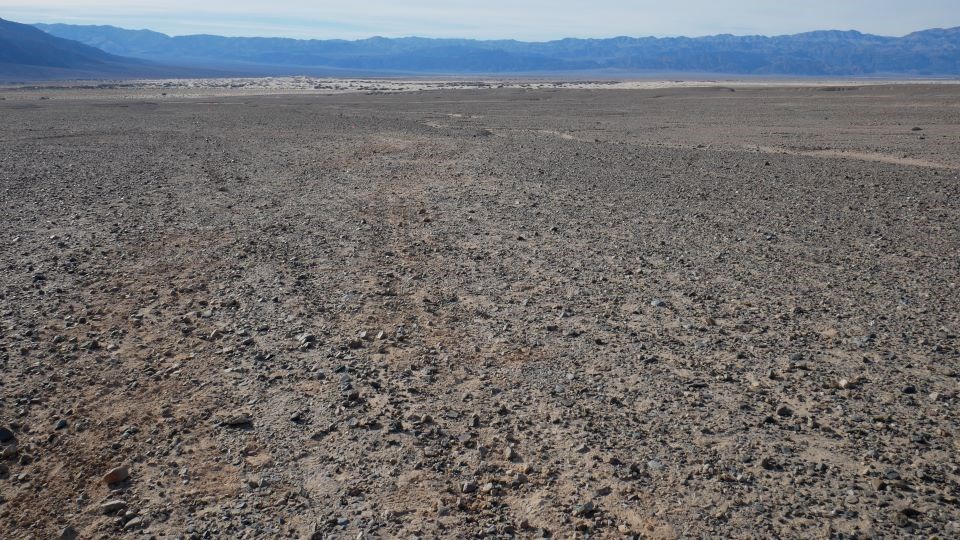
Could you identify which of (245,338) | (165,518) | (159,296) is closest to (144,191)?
(159,296)

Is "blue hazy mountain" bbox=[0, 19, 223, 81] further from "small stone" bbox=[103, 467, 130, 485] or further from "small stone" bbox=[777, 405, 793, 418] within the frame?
"small stone" bbox=[777, 405, 793, 418]

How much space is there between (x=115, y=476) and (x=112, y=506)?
278mm

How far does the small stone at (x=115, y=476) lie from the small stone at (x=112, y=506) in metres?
0.23

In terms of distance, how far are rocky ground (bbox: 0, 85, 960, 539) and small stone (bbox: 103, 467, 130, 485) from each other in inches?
0.6

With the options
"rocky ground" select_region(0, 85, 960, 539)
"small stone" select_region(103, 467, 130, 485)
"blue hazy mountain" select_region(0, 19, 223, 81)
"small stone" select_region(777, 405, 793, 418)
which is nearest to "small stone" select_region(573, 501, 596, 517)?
"rocky ground" select_region(0, 85, 960, 539)

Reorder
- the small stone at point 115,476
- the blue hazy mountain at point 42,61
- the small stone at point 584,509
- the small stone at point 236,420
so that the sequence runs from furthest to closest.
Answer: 1. the blue hazy mountain at point 42,61
2. the small stone at point 236,420
3. the small stone at point 115,476
4. the small stone at point 584,509

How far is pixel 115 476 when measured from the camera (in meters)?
4.50

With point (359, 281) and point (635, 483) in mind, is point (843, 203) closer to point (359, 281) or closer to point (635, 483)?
point (359, 281)

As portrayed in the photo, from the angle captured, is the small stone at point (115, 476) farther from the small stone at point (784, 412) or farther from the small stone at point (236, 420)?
the small stone at point (784, 412)

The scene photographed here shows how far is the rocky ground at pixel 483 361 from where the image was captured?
4281mm

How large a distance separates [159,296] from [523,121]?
84.3 feet

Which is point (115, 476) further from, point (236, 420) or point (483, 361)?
point (483, 361)

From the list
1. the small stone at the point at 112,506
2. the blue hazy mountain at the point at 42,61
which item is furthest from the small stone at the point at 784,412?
the blue hazy mountain at the point at 42,61

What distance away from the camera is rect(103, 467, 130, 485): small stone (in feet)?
14.7
